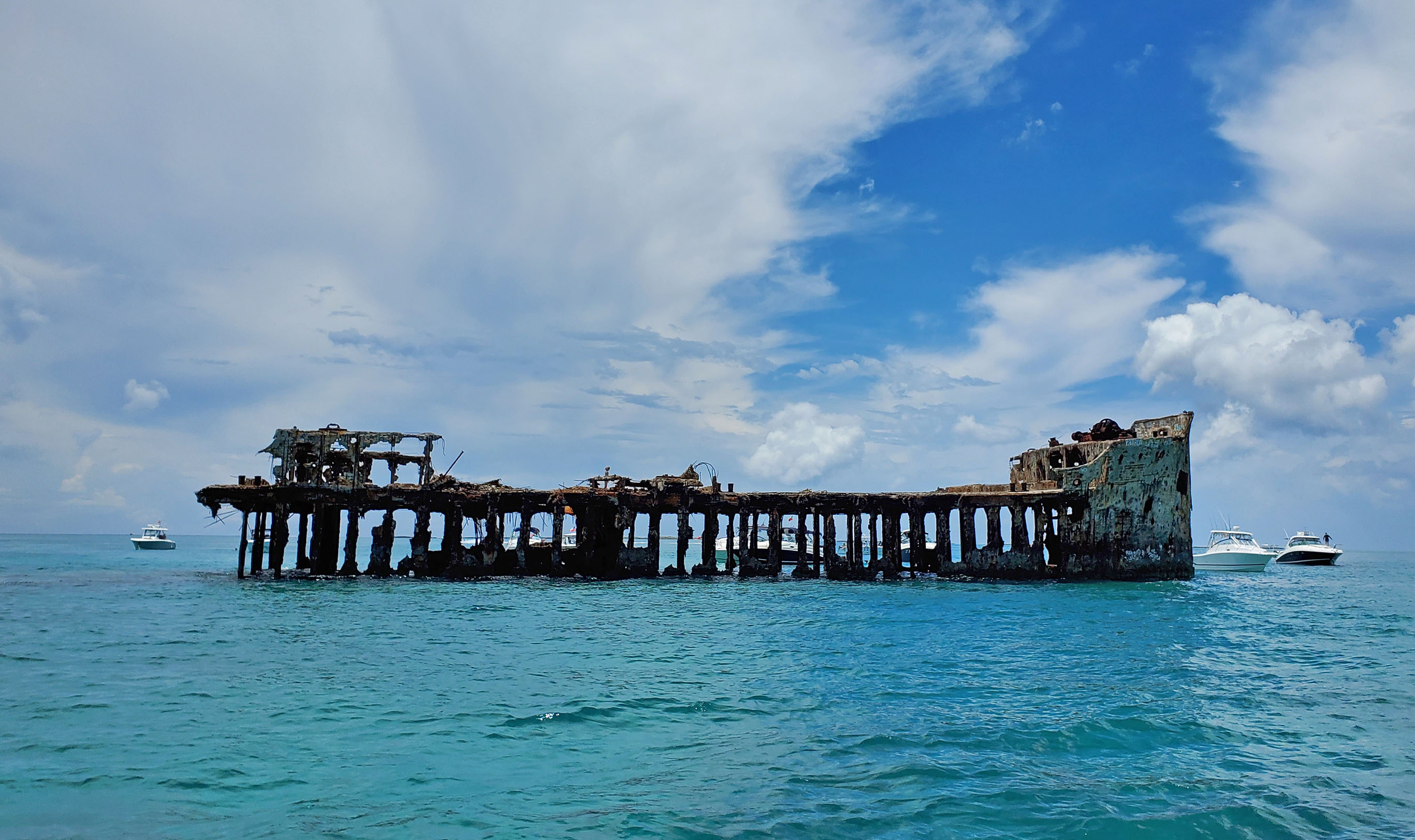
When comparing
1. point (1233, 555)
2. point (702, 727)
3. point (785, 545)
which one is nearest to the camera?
point (702, 727)

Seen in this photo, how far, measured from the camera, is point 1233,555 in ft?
184

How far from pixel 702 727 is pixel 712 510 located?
25.6m

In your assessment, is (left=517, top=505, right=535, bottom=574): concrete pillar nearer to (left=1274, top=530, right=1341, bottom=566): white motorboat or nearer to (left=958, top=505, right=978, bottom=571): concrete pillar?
(left=958, top=505, right=978, bottom=571): concrete pillar

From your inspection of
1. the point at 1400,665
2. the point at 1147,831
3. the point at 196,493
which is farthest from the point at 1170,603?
the point at 196,493

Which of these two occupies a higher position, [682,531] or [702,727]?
[682,531]

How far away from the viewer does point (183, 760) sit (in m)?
9.70

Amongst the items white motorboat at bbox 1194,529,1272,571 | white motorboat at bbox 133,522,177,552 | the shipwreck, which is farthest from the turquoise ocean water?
white motorboat at bbox 133,522,177,552

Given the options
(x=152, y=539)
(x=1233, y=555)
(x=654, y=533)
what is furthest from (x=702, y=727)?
(x=152, y=539)

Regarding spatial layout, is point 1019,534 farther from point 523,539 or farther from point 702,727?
point 702,727

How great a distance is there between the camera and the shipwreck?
1332 inches

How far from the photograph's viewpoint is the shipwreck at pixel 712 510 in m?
33.8

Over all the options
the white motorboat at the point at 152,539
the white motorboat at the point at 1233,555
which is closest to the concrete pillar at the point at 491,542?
the white motorboat at the point at 1233,555

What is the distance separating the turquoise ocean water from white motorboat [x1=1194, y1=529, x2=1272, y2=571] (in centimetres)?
3614

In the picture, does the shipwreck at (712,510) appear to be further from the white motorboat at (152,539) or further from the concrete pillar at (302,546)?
the white motorboat at (152,539)
